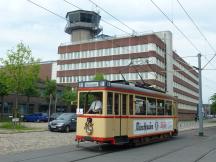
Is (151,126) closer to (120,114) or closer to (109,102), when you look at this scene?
(120,114)

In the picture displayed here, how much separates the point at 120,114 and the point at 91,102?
4.77 feet

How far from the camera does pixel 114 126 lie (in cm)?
1750

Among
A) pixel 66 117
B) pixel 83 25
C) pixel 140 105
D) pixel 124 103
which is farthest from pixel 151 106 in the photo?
pixel 83 25

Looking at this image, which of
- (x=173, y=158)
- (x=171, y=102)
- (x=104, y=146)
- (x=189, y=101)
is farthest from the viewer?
(x=189, y=101)

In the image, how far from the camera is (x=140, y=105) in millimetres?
20281

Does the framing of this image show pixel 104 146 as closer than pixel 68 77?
Yes

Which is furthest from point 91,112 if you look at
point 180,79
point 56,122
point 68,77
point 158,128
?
point 180,79

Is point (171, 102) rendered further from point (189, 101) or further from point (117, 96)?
point (189, 101)

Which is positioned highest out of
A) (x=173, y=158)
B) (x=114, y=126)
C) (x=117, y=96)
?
(x=117, y=96)

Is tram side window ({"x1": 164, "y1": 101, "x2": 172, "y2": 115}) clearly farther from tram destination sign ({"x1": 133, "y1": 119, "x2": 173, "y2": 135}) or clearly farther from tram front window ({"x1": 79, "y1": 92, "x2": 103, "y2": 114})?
tram front window ({"x1": 79, "y1": 92, "x2": 103, "y2": 114})

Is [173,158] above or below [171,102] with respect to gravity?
below


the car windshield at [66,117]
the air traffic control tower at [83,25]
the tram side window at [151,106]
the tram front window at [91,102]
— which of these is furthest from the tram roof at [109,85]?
the air traffic control tower at [83,25]

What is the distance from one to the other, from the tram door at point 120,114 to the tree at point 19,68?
18.6 meters

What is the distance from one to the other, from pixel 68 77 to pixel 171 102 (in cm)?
6603
